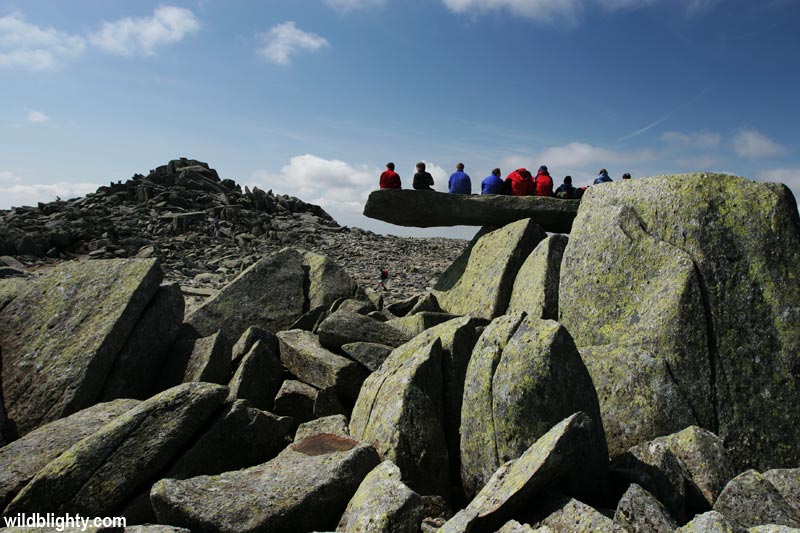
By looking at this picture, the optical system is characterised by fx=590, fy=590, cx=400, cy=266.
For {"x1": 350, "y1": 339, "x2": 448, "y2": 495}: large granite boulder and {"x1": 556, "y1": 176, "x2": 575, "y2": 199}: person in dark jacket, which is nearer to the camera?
{"x1": 350, "y1": 339, "x2": 448, "y2": 495}: large granite boulder

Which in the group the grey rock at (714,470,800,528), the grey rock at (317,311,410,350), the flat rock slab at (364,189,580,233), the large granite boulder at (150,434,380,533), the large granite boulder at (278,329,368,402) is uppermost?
the flat rock slab at (364,189,580,233)

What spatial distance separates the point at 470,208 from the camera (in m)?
18.2

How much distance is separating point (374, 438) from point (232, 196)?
157ft

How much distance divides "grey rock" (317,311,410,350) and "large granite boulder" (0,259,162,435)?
402 centimetres

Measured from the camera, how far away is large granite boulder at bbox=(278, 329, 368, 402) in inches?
456

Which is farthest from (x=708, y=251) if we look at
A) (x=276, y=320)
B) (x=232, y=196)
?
(x=232, y=196)

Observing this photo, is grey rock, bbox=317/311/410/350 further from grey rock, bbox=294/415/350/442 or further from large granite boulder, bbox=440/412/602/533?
large granite boulder, bbox=440/412/602/533

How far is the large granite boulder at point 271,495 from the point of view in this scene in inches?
284

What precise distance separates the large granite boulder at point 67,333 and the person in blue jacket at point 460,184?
10.4 metres

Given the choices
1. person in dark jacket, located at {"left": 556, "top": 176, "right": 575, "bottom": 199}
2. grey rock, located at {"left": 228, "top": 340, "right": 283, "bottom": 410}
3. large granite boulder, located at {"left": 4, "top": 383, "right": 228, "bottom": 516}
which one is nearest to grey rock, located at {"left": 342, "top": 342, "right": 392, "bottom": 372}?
grey rock, located at {"left": 228, "top": 340, "right": 283, "bottom": 410}

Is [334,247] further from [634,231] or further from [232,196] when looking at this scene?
[634,231]

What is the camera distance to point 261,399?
38.0 ft

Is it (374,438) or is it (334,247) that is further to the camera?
(334,247)

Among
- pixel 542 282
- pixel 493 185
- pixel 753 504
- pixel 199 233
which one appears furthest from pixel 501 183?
pixel 199 233
